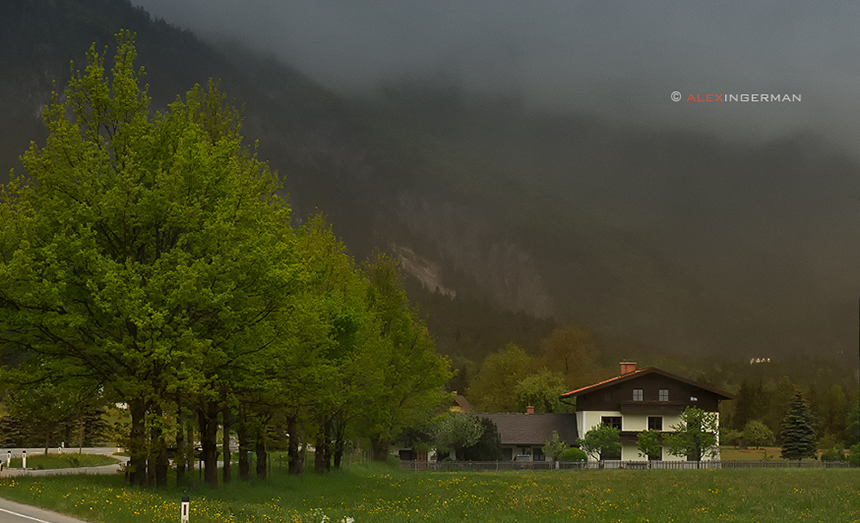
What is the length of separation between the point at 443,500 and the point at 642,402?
5522cm

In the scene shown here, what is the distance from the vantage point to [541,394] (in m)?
105

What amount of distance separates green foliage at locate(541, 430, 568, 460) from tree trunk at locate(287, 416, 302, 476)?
139ft

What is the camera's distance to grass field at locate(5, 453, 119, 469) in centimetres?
4675

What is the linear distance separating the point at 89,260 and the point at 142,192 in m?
2.85

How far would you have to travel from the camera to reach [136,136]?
90.5 ft

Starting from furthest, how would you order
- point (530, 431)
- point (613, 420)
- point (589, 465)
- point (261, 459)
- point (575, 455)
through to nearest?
point (530, 431) < point (613, 420) < point (575, 455) < point (589, 465) < point (261, 459)

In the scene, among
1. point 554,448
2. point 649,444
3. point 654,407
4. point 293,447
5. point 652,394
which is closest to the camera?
point 293,447

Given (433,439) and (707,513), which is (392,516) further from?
(433,439)

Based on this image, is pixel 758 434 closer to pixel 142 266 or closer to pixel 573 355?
pixel 573 355

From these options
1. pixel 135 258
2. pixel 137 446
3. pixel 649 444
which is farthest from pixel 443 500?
pixel 649 444

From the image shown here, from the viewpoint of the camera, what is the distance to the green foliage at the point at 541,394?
4008 inches

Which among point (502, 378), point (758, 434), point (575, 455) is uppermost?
point (502, 378)

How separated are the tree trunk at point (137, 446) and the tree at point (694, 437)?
5460 centimetres

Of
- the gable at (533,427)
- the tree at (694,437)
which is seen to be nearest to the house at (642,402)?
the gable at (533,427)
